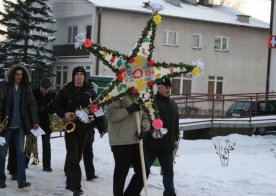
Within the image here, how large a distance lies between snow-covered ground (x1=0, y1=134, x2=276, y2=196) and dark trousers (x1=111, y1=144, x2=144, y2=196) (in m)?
1.38

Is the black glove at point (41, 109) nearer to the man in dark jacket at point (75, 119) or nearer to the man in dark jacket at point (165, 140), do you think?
the man in dark jacket at point (75, 119)

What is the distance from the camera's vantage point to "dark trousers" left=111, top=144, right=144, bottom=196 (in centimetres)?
705

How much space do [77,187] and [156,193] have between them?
1.35 metres

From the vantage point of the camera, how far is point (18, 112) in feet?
27.2

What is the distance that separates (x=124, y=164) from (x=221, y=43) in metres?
32.7

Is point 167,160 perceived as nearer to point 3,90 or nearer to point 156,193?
point 156,193

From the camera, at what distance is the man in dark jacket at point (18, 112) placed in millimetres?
8219

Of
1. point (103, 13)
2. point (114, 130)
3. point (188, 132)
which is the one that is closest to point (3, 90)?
point (114, 130)

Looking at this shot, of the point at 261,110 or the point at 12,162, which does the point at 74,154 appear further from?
the point at 261,110

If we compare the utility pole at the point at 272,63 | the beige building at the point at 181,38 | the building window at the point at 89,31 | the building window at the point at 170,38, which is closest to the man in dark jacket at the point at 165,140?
the utility pole at the point at 272,63

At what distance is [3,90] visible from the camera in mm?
8234

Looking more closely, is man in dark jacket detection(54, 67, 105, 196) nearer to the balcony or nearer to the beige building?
the beige building

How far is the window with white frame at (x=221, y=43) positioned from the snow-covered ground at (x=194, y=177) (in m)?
24.4

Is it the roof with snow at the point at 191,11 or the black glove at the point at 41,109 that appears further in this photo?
the roof with snow at the point at 191,11
